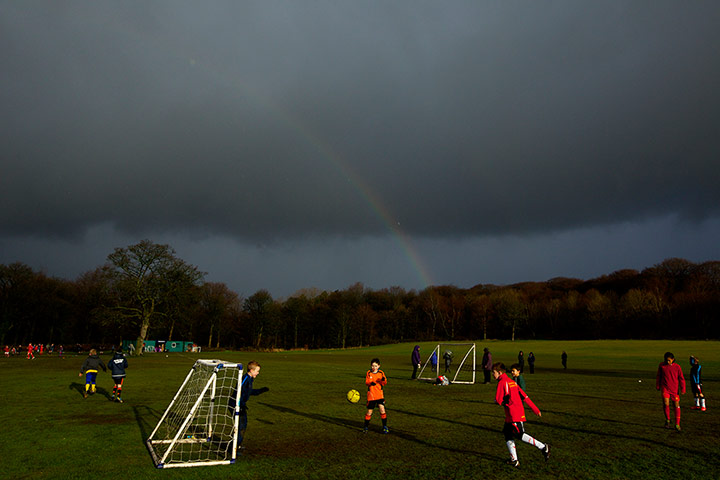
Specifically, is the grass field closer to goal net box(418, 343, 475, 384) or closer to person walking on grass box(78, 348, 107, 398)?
person walking on grass box(78, 348, 107, 398)

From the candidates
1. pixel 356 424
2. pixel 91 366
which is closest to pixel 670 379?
pixel 356 424

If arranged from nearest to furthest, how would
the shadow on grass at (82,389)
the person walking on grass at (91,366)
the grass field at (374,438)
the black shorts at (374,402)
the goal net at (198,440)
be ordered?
1. the grass field at (374,438)
2. the goal net at (198,440)
3. the black shorts at (374,402)
4. the person walking on grass at (91,366)
5. the shadow on grass at (82,389)

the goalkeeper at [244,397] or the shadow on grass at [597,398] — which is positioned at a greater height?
the goalkeeper at [244,397]

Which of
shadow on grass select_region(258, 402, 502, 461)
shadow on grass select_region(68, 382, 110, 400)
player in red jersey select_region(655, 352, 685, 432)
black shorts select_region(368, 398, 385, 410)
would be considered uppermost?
player in red jersey select_region(655, 352, 685, 432)

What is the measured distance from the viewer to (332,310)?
143750 millimetres

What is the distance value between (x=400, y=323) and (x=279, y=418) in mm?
134415

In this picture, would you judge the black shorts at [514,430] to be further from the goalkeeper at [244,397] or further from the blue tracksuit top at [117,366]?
the blue tracksuit top at [117,366]

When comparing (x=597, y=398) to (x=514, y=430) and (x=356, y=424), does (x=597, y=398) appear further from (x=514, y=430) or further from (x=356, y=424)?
(x=514, y=430)

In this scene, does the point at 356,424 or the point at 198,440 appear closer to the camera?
the point at 198,440

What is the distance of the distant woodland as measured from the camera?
234ft

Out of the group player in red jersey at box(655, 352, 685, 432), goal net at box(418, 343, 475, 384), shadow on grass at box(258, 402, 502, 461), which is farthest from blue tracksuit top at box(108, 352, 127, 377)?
player in red jersey at box(655, 352, 685, 432)

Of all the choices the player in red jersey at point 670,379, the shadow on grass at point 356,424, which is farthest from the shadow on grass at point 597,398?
the shadow on grass at point 356,424

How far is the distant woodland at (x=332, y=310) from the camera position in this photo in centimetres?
7131

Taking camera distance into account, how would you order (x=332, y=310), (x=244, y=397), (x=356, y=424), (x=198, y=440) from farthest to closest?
(x=332, y=310), (x=356, y=424), (x=198, y=440), (x=244, y=397)
